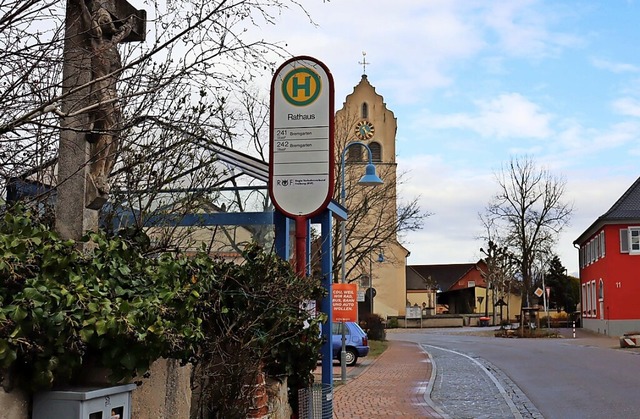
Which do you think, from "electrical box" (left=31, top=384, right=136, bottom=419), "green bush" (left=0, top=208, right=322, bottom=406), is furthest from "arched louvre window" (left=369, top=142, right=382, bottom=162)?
"electrical box" (left=31, top=384, right=136, bottom=419)

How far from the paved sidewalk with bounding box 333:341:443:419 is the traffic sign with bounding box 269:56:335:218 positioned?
15.3 feet

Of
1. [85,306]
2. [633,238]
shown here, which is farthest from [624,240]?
[85,306]

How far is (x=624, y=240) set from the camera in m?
49.9

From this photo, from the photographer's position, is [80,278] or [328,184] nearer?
[80,278]

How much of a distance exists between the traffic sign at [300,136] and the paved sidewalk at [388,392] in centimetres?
465

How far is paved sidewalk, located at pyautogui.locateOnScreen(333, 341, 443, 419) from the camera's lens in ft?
46.2

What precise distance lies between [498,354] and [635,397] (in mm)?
15306

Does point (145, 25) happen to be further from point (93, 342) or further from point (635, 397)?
point (635, 397)

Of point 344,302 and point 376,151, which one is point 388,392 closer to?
point 344,302

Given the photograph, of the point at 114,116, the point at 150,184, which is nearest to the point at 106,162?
the point at 114,116

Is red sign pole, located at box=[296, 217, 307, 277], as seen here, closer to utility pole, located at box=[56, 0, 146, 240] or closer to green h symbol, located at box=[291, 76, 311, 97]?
green h symbol, located at box=[291, 76, 311, 97]

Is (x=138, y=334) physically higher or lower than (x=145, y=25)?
lower

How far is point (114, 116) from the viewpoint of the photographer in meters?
5.54

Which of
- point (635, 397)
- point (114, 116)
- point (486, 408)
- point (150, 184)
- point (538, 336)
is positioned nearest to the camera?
point (114, 116)
